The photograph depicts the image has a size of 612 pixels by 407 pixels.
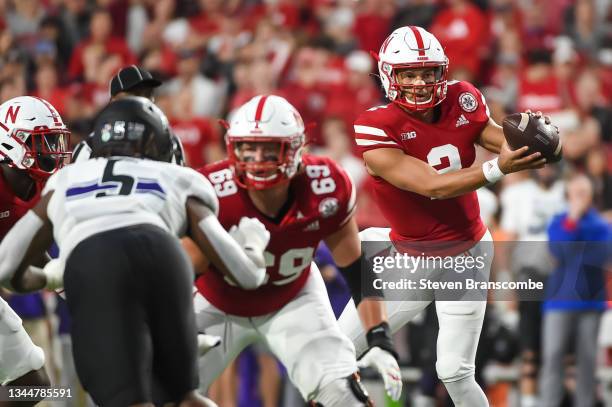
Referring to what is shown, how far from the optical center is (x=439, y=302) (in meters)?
6.08

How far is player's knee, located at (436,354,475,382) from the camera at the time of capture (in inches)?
231

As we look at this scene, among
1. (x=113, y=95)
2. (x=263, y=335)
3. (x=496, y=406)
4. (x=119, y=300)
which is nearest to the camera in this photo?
(x=119, y=300)

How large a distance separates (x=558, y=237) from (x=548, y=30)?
3.73 meters

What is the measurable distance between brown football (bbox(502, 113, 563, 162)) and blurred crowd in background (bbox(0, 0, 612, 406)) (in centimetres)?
380

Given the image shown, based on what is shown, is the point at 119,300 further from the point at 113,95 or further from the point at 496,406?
the point at 496,406

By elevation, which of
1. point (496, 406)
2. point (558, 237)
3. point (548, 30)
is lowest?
point (496, 406)

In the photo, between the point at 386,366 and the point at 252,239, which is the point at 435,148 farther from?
the point at 252,239

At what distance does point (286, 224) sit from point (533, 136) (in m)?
1.18

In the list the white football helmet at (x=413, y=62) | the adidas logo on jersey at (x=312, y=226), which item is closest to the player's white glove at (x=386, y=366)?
the adidas logo on jersey at (x=312, y=226)

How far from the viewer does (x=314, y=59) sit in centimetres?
1114

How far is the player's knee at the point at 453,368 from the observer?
586cm

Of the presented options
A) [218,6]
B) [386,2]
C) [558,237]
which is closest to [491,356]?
[558,237]

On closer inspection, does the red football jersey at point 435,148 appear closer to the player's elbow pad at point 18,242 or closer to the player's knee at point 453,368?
the player's knee at point 453,368

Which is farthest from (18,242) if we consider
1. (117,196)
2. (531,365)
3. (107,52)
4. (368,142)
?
(107,52)
